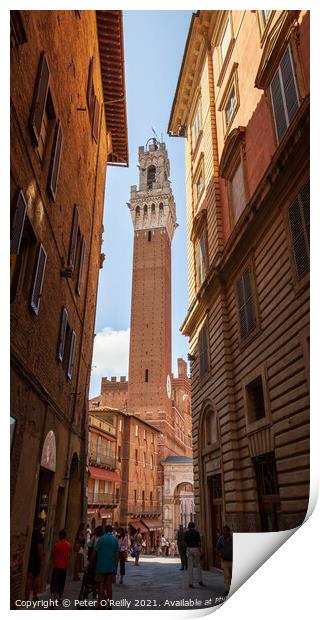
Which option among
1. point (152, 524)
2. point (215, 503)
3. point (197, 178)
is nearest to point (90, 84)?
point (197, 178)

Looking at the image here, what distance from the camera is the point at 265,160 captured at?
899 cm

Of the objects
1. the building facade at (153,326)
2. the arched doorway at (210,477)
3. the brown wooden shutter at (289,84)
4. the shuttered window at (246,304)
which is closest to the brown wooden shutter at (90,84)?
the brown wooden shutter at (289,84)

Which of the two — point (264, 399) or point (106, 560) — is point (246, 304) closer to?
point (264, 399)

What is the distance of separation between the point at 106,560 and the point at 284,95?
819 centimetres

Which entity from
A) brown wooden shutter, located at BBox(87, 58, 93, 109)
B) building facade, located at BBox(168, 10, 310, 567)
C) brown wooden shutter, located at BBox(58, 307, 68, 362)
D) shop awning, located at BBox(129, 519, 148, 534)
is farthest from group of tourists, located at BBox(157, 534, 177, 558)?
brown wooden shutter, located at BBox(87, 58, 93, 109)

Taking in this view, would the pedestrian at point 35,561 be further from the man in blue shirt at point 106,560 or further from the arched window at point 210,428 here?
the arched window at point 210,428

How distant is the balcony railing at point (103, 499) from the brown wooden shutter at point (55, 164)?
25589mm

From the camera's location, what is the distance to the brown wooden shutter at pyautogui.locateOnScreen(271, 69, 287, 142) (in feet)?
26.9

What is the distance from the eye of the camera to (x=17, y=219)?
18.2 feet

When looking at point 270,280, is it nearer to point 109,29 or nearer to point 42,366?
point 42,366

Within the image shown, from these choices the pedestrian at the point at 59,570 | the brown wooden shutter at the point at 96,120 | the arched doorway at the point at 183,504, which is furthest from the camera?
the arched doorway at the point at 183,504

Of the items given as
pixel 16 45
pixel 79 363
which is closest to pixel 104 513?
pixel 79 363

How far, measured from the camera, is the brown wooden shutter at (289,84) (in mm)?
7919

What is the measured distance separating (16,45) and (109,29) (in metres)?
9.03
